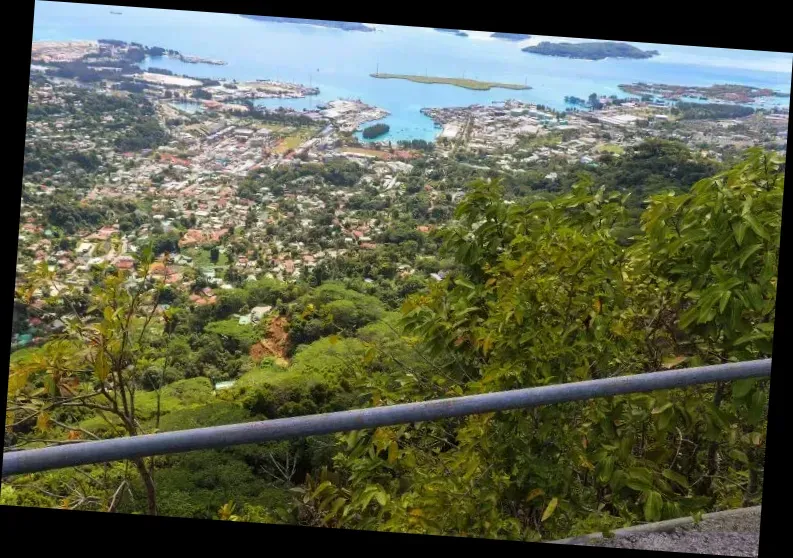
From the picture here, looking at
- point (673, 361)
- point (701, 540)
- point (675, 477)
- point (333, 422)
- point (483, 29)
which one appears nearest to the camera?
point (333, 422)

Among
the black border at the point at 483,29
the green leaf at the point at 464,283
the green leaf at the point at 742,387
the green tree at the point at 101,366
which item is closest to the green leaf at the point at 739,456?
the green leaf at the point at 742,387

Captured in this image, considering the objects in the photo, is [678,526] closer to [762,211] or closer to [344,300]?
[762,211]

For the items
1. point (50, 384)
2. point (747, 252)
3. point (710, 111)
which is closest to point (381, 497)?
point (50, 384)

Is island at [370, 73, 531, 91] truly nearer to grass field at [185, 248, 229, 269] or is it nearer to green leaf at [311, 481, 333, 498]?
grass field at [185, 248, 229, 269]

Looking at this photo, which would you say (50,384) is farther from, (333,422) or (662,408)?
(662,408)

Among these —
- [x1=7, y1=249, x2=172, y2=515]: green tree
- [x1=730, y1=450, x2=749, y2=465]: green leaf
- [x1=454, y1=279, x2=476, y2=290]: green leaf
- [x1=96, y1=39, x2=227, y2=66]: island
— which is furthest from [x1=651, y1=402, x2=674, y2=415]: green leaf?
[x1=96, y1=39, x2=227, y2=66]: island

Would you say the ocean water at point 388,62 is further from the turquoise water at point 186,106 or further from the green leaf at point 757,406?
the green leaf at point 757,406

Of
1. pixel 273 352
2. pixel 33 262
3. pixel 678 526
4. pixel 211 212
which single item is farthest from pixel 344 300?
pixel 678 526

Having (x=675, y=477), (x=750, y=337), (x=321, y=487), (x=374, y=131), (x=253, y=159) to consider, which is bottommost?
(x=321, y=487)
